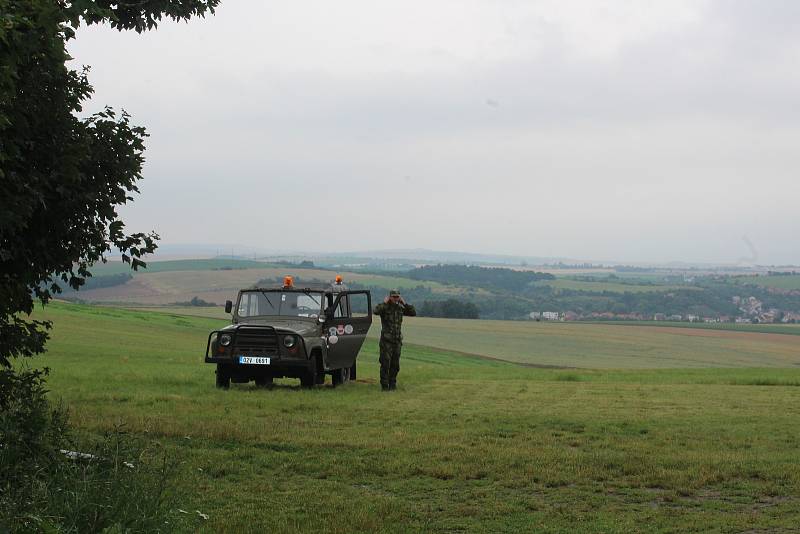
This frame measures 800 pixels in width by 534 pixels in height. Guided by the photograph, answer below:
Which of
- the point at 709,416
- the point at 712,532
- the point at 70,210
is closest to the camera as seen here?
the point at 712,532

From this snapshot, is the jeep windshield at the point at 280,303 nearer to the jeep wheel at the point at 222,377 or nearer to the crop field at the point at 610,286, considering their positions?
the jeep wheel at the point at 222,377

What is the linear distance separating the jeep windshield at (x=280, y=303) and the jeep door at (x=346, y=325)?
0.40 m

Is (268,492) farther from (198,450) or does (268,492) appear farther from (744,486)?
(744,486)

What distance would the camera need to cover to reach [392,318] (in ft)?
65.9

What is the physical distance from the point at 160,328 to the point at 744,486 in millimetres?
42230

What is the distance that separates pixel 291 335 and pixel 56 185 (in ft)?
34.4

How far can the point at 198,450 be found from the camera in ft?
36.9

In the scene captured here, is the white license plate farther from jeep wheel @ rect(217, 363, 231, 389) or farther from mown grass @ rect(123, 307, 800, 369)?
mown grass @ rect(123, 307, 800, 369)

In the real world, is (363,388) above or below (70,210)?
below

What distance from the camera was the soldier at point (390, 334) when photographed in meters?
19.9

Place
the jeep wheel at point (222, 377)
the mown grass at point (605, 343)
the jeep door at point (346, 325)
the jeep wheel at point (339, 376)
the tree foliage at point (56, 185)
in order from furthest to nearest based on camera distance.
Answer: the mown grass at point (605, 343), the jeep wheel at point (339, 376), the jeep door at point (346, 325), the jeep wheel at point (222, 377), the tree foliage at point (56, 185)

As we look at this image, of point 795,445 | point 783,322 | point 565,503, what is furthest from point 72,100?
point 783,322

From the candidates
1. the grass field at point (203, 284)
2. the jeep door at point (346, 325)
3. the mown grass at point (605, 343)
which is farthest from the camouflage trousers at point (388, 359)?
the grass field at point (203, 284)

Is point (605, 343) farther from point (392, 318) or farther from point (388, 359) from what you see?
point (388, 359)
